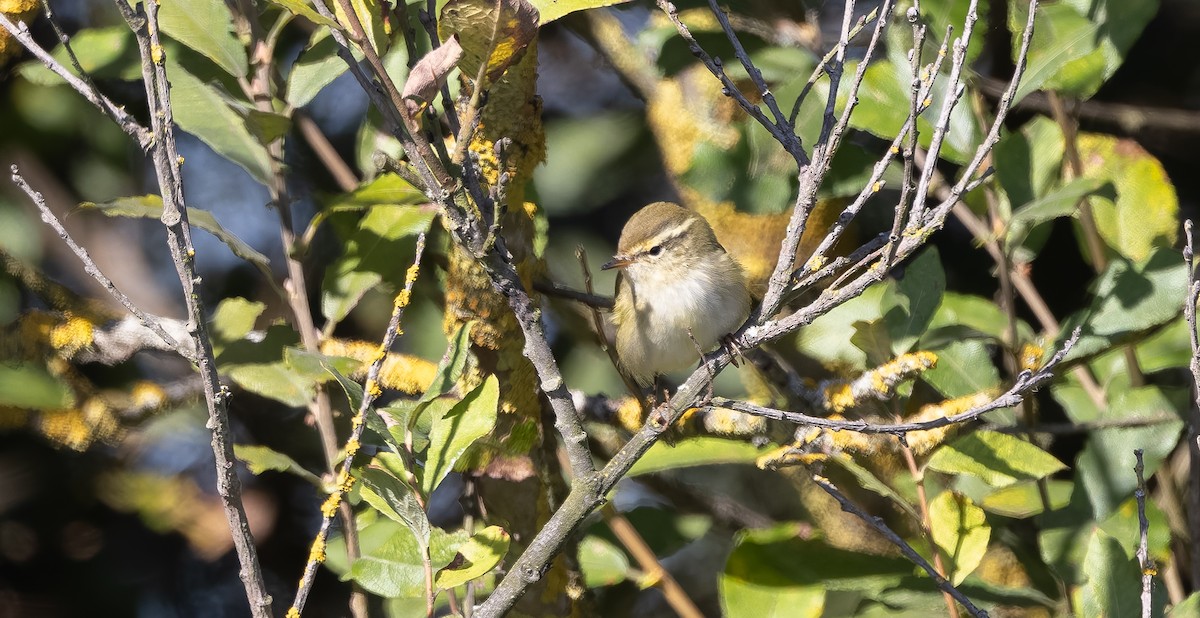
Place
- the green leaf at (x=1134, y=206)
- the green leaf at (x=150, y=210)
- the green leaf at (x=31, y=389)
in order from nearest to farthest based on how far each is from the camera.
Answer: the green leaf at (x=150, y=210) < the green leaf at (x=31, y=389) < the green leaf at (x=1134, y=206)

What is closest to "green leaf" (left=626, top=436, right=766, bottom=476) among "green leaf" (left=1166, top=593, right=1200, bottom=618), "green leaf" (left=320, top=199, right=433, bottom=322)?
"green leaf" (left=320, top=199, right=433, bottom=322)

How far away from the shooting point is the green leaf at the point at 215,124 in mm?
2174

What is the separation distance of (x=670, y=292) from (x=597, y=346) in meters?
0.57

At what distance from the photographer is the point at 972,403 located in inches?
89.0

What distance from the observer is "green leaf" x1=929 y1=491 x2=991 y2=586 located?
1929mm

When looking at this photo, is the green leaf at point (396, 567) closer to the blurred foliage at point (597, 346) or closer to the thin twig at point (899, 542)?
the blurred foliage at point (597, 346)

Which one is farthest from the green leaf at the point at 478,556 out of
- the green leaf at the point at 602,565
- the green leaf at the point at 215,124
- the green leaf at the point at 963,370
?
the green leaf at the point at 963,370

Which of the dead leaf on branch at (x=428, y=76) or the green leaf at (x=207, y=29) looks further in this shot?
the green leaf at (x=207, y=29)

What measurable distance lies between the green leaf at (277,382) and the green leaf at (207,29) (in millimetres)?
618

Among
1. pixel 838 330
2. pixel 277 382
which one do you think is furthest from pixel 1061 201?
pixel 277 382

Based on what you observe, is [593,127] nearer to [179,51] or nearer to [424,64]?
[179,51]

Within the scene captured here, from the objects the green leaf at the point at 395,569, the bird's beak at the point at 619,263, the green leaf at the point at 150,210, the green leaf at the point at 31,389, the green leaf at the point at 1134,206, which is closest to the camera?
the green leaf at the point at 395,569

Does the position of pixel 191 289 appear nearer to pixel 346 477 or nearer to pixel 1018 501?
pixel 346 477

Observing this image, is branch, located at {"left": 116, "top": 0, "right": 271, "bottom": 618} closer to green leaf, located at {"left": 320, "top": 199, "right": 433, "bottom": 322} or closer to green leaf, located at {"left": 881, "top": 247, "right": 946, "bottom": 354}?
green leaf, located at {"left": 320, "top": 199, "right": 433, "bottom": 322}
